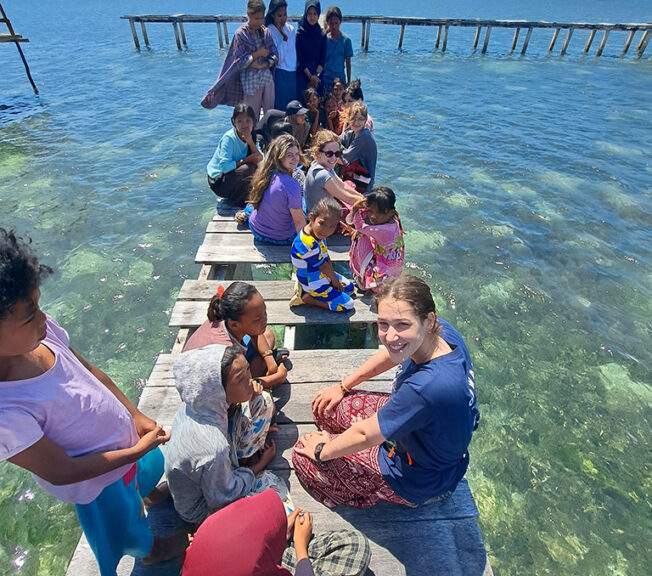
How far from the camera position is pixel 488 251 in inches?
301

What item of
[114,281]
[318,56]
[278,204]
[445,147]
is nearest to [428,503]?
[278,204]

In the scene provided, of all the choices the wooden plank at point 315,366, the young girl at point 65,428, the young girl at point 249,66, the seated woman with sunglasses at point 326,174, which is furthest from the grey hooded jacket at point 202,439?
the young girl at point 249,66

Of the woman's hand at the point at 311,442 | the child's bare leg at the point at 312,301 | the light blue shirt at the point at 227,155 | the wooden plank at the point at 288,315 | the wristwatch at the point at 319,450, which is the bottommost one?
the wooden plank at the point at 288,315

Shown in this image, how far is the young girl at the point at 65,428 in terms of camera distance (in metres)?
1.47

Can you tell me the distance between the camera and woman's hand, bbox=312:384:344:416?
291 centimetres

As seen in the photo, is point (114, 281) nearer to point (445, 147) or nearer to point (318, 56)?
point (318, 56)

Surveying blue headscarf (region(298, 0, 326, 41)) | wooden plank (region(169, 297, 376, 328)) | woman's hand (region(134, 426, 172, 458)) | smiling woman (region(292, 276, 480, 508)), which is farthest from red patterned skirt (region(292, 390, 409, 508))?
blue headscarf (region(298, 0, 326, 41))

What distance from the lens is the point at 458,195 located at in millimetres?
9555

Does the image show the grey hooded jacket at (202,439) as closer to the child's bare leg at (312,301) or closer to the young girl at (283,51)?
the child's bare leg at (312,301)

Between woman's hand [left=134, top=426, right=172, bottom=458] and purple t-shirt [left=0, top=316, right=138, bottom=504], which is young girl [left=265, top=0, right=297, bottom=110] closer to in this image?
purple t-shirt [left=0, top=316, right=138, bottom=504]

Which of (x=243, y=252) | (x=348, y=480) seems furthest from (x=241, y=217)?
(x=348, y=480)

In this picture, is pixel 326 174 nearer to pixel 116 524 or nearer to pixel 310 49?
pixel 310 49

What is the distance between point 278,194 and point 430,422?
3598 millimetres

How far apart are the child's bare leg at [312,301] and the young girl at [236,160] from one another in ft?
8.93
